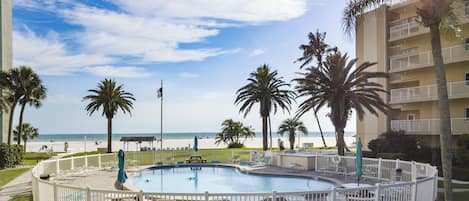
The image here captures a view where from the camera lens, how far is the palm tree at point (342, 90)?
972 inches

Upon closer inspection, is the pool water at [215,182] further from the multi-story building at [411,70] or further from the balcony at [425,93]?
the balcony at [425,93]

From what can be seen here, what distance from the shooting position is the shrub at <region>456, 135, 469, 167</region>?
21656 mm

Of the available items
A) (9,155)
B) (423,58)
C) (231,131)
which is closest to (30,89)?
(9,155)

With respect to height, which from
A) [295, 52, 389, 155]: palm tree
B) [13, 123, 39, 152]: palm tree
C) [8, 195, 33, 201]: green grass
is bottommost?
[8, 195, 33, 201]: green grass

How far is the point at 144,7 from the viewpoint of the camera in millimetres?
20750

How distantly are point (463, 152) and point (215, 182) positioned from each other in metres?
14.6

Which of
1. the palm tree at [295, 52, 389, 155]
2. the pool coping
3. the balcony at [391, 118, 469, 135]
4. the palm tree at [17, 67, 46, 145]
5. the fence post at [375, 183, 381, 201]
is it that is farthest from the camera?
the palm tree at [17, 67, 46, 145]

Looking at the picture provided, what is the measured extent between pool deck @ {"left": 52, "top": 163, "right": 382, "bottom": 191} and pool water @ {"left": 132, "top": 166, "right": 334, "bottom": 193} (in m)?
0.42

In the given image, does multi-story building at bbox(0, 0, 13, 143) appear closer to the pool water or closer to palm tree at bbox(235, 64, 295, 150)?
the pool water

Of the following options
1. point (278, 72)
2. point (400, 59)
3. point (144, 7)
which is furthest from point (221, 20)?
point (400, 59)

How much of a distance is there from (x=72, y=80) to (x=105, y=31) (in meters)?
15.3

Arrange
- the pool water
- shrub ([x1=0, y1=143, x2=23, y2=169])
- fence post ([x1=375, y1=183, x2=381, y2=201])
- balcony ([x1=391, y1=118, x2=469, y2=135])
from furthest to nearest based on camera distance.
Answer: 1. shrub ([x1=0, y1=143, x2=23, y2=169])
2. balcony ([x1=391, y1=118, x2=469, y2=135])
3. the pool water
4. fence post ([x1=375, y1=183, x2=381, y2=201])

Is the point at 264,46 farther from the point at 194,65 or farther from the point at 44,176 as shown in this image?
the point at 44,176

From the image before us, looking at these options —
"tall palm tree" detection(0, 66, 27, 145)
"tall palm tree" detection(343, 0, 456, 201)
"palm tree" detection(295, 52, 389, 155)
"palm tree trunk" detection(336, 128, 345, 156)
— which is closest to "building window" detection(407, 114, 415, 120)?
"palm tree" detection(295, 52, 389, 155)
